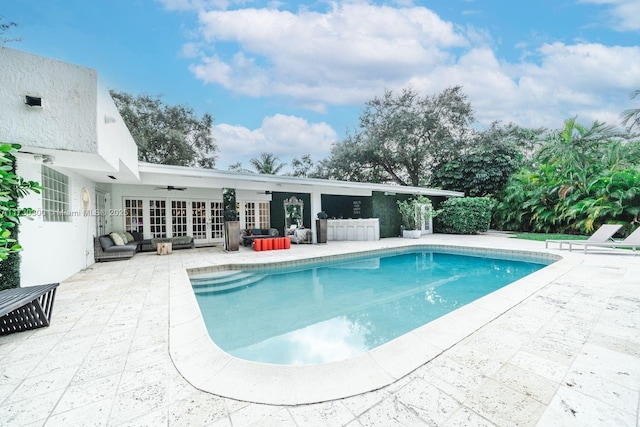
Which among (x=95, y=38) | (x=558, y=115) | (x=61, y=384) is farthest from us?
(x=558, y=115)

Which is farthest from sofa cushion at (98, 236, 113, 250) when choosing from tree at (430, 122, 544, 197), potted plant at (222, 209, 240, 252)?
tree at (430, 122, 544, 197)

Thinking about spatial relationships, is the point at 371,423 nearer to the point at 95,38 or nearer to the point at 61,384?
the point at 61,384

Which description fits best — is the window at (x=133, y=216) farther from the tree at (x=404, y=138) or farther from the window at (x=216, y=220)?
the tree at (x=404, y=138)

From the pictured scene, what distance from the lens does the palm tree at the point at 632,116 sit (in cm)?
1144

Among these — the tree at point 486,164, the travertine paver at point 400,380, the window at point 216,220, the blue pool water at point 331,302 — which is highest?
the tree at point 486,164

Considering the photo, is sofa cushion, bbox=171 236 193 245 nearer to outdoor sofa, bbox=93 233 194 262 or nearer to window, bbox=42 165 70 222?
outdoor sofa, bbox=93 233 194 262

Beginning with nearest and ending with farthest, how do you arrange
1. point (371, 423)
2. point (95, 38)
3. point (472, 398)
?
point (371, 423) < point (472, 398) < point (95, 38)

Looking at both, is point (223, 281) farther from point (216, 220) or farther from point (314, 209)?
point (216, 220)

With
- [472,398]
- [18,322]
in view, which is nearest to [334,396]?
[472,398]

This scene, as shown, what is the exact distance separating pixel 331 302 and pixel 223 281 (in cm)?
286

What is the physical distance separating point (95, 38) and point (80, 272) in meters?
11.8

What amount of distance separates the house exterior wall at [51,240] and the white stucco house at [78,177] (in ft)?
0.06

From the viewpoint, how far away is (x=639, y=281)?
4.96m

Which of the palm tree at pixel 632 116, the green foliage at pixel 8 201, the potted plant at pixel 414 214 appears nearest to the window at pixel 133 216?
the green foliage at pixel 8 201
